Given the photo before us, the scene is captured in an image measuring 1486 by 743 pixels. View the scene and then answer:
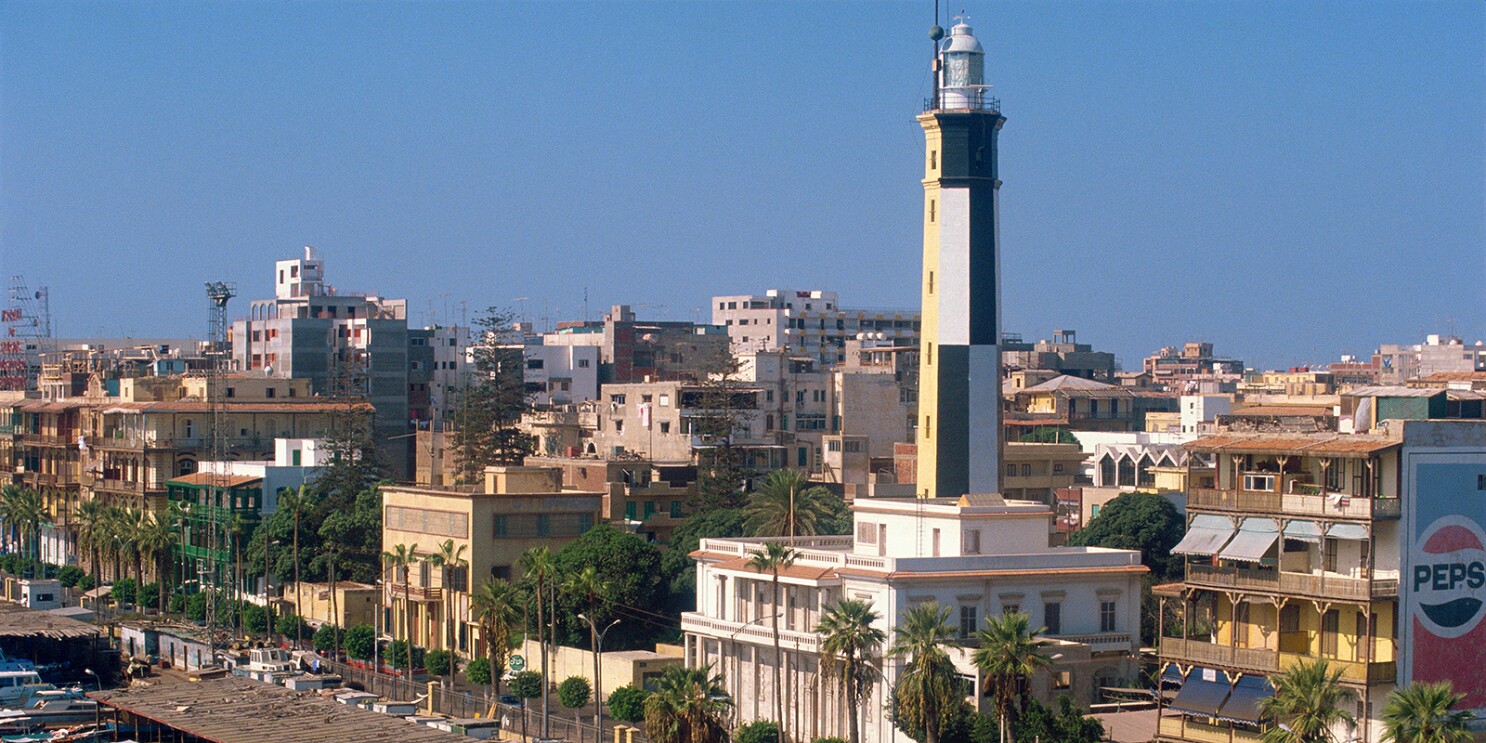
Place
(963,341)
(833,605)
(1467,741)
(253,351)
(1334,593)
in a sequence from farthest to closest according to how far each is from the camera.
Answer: (253,351), (963,341), (833,605), (1334,593), (1467,741)

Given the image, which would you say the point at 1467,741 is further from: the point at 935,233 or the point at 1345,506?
the point at 935,233

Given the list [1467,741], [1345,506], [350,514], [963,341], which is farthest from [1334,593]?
[350,514]

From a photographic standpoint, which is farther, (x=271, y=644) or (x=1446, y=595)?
(x=271, y=644)

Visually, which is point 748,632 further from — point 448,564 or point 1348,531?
point 1348,531

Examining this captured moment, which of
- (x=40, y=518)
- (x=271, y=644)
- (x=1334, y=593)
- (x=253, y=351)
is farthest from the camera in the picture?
(x=253, y=351)

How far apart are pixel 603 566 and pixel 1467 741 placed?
1562 inches

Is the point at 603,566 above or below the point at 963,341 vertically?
below

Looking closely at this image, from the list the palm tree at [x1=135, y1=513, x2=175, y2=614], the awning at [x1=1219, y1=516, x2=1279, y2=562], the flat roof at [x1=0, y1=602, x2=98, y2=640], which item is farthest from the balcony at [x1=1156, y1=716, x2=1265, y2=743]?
the palm tree at [x1=135, y1=513, x2=175, y2=614]

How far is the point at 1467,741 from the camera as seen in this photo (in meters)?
45.9

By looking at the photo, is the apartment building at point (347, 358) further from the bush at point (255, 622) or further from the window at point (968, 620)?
the window at point (968, 620)

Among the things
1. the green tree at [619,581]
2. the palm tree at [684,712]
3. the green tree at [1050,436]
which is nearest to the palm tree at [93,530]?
the green tree at [619,581]

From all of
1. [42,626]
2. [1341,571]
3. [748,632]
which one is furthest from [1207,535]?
[42,626]

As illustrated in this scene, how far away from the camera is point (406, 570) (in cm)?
8550

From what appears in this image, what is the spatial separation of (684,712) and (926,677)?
659cm
